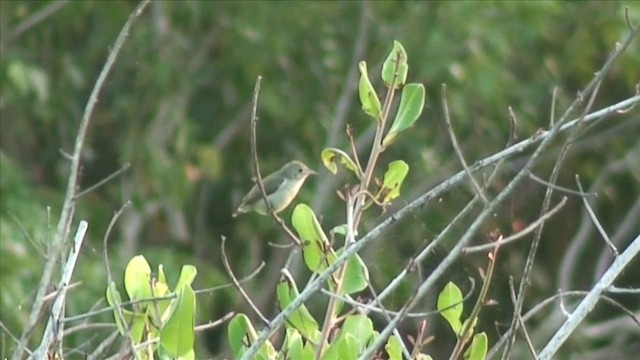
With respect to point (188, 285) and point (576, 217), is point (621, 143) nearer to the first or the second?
point (576, 217)

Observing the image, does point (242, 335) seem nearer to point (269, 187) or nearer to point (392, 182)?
point (392, 182)

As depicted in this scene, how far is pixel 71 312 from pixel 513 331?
404 cm

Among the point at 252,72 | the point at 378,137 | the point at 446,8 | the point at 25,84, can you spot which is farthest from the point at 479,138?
the point at 378,137

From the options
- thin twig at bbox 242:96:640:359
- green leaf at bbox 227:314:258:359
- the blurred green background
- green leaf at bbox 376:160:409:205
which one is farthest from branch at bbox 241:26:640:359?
the blurred green background

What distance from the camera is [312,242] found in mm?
2525

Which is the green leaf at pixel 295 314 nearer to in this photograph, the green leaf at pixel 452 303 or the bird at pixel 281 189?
the green leaf at pixel 452 303

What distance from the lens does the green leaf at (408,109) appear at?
8.36ft

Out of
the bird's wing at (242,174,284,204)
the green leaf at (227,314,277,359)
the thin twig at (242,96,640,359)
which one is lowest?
the bird's wing at (242,174,284,204)

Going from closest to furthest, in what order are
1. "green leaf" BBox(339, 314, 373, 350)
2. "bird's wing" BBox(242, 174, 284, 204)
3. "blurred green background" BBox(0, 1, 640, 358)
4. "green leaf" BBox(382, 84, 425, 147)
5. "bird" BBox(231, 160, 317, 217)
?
"green leaf" BBox(339, 314, 373, 350)
"green leaf" BBox(382, 84, 425, 147)
"bird" BBox(231, 160, 317, 217)
"bird's wing" BBox(242, 174, 284, 204)
"blurred green background" BBox(0, 1, 640, 358)

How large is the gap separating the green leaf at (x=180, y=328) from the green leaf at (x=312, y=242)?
0.26 metres

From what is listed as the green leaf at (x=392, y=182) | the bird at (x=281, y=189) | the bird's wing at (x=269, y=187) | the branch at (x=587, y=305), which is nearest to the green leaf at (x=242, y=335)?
the green leaf at (x=392, y=182)

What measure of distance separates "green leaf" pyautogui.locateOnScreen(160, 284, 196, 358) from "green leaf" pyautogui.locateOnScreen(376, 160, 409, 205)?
0.45 meters

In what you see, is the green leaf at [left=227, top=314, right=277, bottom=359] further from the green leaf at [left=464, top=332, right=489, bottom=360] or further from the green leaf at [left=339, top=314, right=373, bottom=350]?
the green leaf at [left=464, top=332, right=489, bottom=360]

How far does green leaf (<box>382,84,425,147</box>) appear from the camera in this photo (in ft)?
8.36
